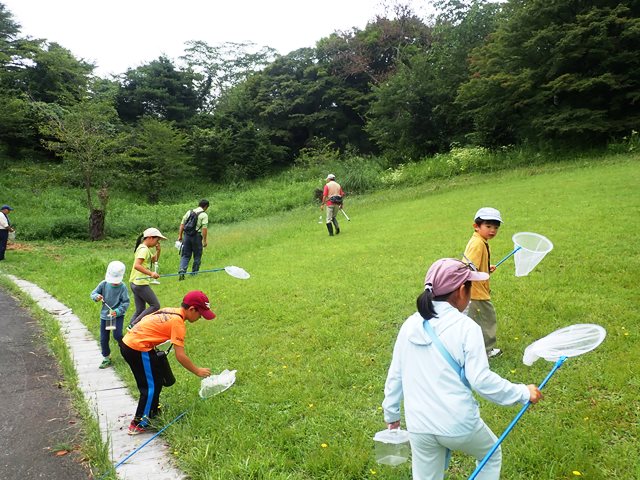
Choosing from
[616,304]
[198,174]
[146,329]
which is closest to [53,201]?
[198,174]

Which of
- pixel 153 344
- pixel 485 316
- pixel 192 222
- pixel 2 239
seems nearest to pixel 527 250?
pixel 485 316

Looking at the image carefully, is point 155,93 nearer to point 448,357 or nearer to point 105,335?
point 105,335

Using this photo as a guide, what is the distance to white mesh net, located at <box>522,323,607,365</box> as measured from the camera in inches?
105

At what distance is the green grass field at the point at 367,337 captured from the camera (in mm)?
3555

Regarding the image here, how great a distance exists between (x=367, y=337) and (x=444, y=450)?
332 cm

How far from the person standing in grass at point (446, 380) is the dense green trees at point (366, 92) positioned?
2061cm

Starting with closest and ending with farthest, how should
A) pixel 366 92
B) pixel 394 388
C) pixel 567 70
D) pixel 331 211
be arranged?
pixel 394 388 → pixel 331 211 → pixel 567 70 → pixel 366 92

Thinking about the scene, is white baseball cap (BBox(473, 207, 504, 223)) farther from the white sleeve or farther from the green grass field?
the white sleeve

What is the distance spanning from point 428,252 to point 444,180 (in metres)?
13.0

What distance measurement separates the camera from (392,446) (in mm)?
3006

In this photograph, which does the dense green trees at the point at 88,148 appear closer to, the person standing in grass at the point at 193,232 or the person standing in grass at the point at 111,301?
the person standing in grass at the point at 193,232

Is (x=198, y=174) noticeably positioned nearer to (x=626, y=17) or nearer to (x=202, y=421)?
(x=626, y=17)

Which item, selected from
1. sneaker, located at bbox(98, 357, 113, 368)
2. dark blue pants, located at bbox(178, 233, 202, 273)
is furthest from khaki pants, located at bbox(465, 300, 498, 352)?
dark blue pants, located at bbox(178, 233, 202, 273)

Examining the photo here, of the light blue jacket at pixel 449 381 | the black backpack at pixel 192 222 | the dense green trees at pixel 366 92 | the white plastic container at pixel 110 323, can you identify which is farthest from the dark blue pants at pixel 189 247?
the dense green trees at pixel 366 92
